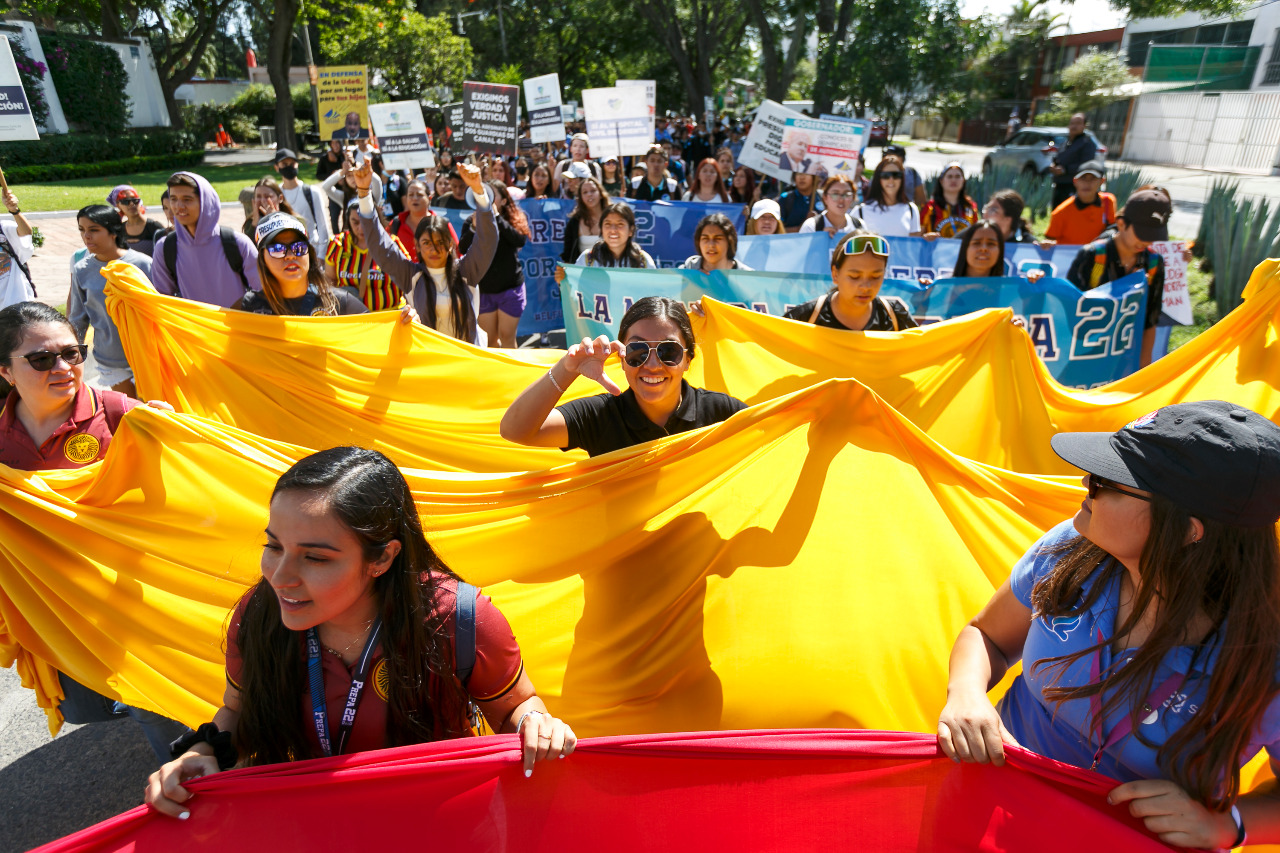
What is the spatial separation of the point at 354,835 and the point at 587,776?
472 millimetres

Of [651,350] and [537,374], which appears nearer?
[651,350]

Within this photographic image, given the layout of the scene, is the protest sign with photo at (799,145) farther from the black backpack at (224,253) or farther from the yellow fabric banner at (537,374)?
the black backpack at (224,253)

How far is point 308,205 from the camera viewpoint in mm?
9539

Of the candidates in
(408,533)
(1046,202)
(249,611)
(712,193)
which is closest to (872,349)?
(408,533)

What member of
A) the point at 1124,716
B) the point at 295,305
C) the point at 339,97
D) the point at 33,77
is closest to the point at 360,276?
the point at 295,305

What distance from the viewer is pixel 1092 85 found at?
106 ft

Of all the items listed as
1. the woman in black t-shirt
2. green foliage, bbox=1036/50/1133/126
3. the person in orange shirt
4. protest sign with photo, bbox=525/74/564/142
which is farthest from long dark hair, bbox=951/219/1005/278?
green foliage, bbox=1036/50/1133/126

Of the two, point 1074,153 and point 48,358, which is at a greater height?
point 48,358

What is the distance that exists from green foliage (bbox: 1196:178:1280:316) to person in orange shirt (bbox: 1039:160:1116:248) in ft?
6.88

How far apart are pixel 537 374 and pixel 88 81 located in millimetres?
32429

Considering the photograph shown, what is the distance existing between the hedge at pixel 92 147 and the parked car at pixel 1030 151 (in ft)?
87.7

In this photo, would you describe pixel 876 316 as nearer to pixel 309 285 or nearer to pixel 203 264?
pixel 309 285

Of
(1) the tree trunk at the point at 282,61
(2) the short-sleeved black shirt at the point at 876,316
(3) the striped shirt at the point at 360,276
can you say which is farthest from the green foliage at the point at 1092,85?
(2) the short-sleeved black shirt at the point at 876,316

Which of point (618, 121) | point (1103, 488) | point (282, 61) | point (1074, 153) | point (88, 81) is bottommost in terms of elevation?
point (1074, 153)
